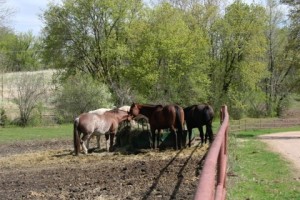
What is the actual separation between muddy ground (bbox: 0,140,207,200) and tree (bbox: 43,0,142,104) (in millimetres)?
28496

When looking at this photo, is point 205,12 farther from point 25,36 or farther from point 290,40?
point 25,36

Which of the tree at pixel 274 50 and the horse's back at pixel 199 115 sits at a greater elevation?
the tree at pixel 274 50

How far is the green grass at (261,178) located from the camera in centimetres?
752

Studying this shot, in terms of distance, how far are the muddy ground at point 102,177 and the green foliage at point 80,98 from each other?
1027 inches

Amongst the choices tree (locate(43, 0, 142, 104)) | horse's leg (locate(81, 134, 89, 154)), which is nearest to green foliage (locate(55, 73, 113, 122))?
tree (locate(43, 0, 142, 104))

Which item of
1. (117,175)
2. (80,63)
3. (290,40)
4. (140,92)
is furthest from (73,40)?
(117,175)

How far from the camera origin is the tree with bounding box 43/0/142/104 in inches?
1745

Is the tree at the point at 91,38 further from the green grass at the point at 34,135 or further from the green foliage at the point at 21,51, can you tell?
the green foliage at the point at 21,51

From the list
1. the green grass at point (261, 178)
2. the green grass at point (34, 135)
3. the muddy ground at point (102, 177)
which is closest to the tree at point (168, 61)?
the green grass at point (34, 135)

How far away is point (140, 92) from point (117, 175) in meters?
32.7

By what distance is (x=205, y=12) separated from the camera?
49688mm

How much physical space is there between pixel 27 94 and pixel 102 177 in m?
32.8

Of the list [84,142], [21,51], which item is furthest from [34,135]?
[21,51]

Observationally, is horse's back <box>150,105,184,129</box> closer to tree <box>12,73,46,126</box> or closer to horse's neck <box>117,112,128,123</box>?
horse's neck <box>117,112,128,123</box>
